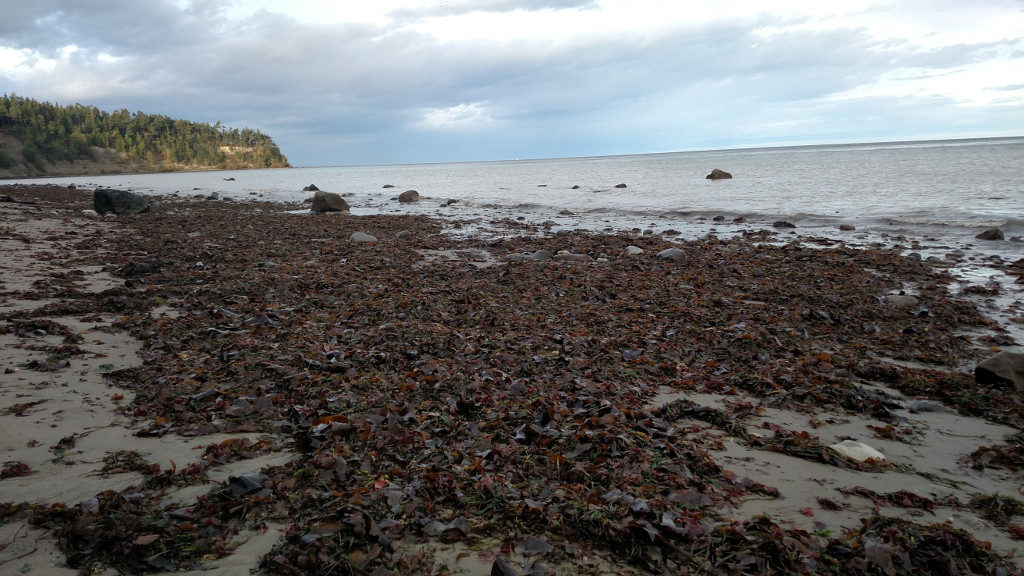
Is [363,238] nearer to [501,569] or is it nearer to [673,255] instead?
[673,255]

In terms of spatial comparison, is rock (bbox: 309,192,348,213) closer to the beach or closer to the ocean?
the ocean

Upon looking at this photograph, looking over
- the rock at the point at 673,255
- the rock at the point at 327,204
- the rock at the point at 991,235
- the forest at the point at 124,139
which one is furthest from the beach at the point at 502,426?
the forest at the point at 124,139

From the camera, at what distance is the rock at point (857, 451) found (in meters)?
3.78

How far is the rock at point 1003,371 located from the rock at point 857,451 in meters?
2.36

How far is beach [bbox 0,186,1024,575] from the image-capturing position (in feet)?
8.66

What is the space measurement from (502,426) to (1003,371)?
513 cm

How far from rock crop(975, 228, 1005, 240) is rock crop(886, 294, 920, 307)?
8682 millimetres

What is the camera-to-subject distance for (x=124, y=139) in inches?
4931

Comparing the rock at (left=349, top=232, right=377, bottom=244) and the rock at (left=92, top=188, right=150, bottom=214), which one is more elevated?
the rock at (left=92, top=188, right=150, bottom=214)

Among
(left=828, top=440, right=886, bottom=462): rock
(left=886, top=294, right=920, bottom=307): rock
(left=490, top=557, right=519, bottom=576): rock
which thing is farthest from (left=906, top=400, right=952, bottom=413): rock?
(left=490, top=557, right=519, bottom=576): rock

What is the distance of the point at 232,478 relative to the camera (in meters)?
3.06

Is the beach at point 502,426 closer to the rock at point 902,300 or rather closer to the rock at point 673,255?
the rock at point 902,300

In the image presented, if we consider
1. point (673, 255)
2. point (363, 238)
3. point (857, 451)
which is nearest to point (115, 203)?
point (363, 238)

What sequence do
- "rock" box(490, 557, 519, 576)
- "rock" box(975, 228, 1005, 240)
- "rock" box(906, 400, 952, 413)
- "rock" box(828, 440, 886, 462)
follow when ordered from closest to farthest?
1. "rock" box(490, 557, 519, 576)
2. "rock" box(828, 440, 886, 462)
3. "rock" box(906, 400, 952, 413)
4. "rock" box(975, 228, 1005, 240)
